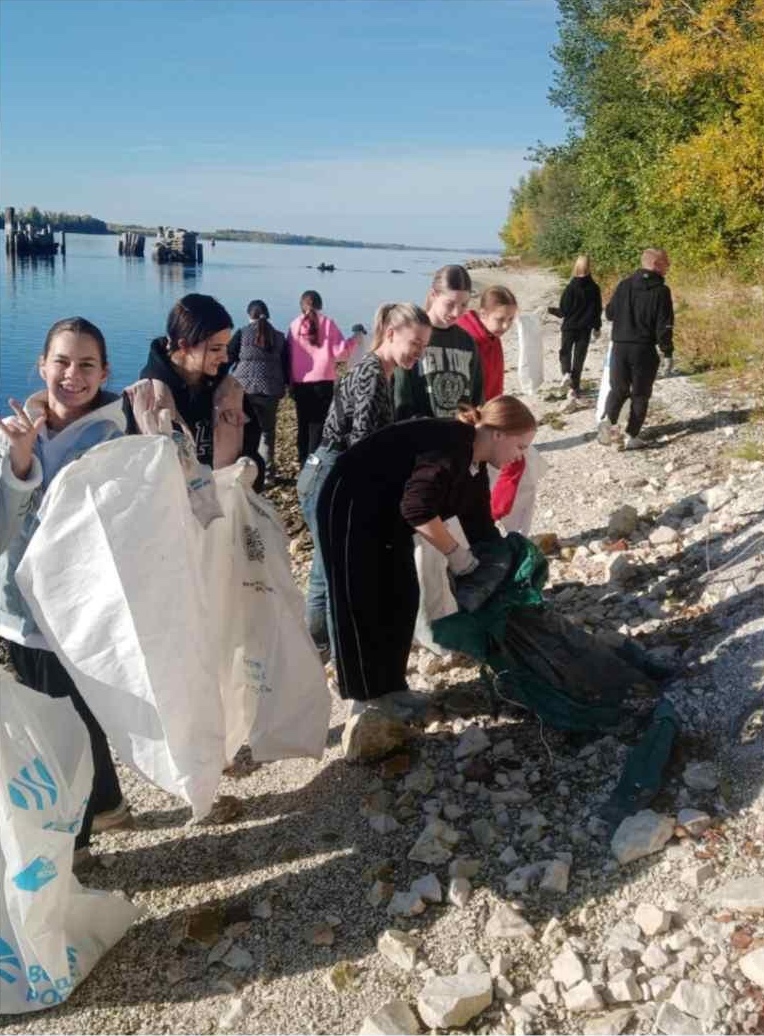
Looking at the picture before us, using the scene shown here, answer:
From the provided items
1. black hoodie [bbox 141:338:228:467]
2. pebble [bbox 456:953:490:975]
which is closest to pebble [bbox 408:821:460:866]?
pebble [bbox 456:953:490:975]

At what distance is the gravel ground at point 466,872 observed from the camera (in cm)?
260

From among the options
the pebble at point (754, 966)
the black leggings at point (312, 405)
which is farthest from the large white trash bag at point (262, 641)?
the black leggings at point (312, 405)

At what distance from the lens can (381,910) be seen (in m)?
2.98

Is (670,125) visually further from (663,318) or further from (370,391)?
(370,391)

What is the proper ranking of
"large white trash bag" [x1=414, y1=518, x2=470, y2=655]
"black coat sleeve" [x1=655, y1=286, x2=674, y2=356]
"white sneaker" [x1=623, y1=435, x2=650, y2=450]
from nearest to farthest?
"large white trash bag" [x1=414, y1=518, x2=470, y2=655] → "black coat sleeve" [x1=655, y1=286, x2=674, y2=356] → "white sneaker" [x1=623, y1=435, x2=650, y2=450]

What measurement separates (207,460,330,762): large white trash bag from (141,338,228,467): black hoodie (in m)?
0.13

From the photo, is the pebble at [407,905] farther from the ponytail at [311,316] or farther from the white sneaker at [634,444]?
the ponytail at [311,316]

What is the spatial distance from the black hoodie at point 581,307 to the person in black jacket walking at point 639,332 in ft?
8.82

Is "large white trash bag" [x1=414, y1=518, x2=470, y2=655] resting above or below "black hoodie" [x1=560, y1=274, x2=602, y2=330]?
below

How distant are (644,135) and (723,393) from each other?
1767 centimetres

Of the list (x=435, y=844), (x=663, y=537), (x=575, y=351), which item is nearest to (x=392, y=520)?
(x=435, y=844)

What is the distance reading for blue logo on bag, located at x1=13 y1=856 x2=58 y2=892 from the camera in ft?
8.21

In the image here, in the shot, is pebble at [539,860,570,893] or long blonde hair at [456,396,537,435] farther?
long blonde hair at [456,396,537,435]

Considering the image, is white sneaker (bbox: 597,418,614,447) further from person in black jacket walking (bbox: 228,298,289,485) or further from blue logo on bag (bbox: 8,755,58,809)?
blue logo on bag (bbox: 8,755,58,809)
